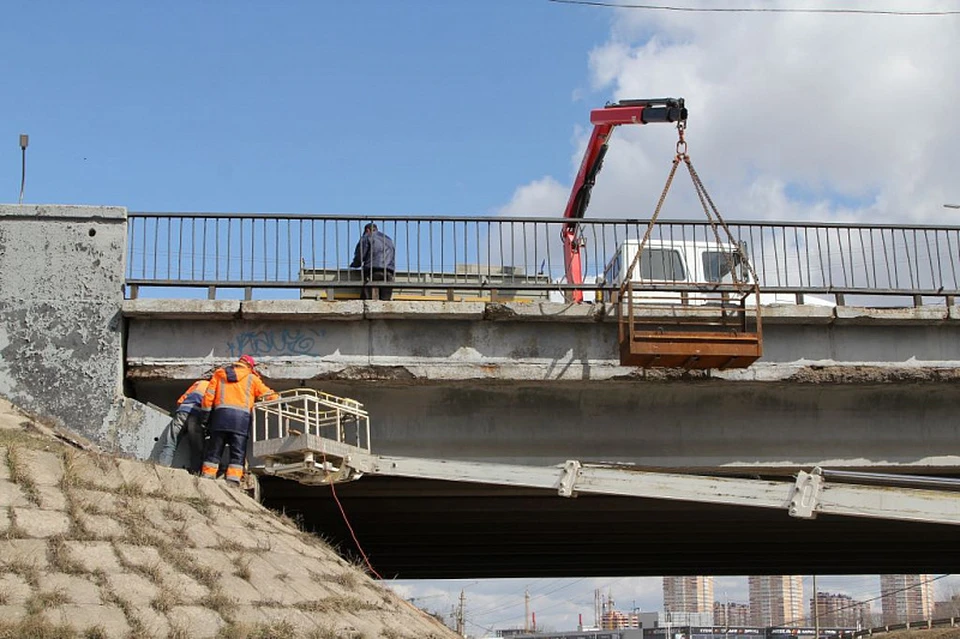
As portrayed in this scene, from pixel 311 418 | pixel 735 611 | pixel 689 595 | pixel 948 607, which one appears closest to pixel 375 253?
pixel 311 418

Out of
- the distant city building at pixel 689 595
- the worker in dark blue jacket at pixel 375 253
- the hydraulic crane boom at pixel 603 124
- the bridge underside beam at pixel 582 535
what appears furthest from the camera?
the distant city building at pixel 689 595

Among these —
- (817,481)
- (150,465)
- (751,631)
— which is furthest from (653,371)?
(751,631)

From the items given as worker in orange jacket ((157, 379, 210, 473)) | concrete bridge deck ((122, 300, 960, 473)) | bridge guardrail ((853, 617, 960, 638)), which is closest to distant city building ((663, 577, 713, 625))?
bridge guardrail ((853, 617, 960, 638))

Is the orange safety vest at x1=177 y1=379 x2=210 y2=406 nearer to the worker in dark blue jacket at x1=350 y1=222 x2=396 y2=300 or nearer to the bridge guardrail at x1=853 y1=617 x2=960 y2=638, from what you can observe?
the worker in dark blue jacket at x1=350 y1=222 x2=396 y2=300

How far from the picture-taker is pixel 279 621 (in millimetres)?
8312

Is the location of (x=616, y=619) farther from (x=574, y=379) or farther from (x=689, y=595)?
(x=574, y=379)

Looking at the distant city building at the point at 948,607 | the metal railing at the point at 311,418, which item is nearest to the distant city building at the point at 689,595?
the distant city building at the point at 948,607

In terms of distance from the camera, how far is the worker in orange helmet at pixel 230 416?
12242mm

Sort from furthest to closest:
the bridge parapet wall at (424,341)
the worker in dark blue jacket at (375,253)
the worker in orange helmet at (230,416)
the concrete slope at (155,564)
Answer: the worker in dark blue jacket at (375,253)
the bridge parapet wall at (424,341)
the worker in orange helmet at (230,416)
the concrete slope at (155,564)

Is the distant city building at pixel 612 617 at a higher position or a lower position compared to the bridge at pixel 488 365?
lower

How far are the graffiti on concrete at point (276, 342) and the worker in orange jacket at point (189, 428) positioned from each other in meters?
0.64

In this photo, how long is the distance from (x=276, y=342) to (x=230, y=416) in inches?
58.4

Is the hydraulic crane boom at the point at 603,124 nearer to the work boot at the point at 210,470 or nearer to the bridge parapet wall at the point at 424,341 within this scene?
the bridge parapet wall at the point at 424,341

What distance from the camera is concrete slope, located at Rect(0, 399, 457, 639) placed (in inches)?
299
